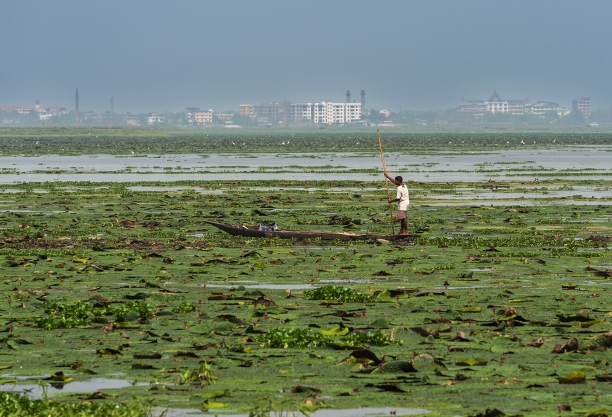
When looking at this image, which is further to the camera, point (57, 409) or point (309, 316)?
point (309, 316)

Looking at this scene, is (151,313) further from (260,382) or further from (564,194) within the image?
(564,194)

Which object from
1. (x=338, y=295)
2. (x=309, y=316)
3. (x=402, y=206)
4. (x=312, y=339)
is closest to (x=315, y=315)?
(x=309, y=316)

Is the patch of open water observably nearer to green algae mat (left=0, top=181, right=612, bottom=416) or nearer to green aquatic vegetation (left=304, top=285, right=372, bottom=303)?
green algae mat (left=0, top=181, right=612, bottom=416)

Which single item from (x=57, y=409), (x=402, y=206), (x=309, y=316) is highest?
(x=402, y=206)

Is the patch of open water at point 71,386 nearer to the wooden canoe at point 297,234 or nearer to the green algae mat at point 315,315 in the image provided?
the green algae mat at point 315,315

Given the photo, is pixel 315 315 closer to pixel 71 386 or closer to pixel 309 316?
pixel 309 316

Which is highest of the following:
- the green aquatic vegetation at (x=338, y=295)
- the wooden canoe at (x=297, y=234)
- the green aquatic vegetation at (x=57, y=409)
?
the green aquatic vegetation at (x=57, y=409)

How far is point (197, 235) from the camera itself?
31250mm

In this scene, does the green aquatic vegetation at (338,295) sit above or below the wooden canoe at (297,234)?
above

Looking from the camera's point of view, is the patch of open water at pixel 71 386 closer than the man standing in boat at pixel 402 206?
Yes

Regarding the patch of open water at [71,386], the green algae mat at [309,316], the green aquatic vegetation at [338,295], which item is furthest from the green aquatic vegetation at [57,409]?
the green aquatic vegetation at [338,295]

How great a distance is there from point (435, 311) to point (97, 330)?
5.61 metres

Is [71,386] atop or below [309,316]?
atop

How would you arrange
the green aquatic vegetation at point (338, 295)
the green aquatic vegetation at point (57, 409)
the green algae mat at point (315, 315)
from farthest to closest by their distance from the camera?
the green aquatic vegetation at point (338, 295) < the green algae mat at point (315, 315) < the green aquatic vegetation at point (57, 409)
